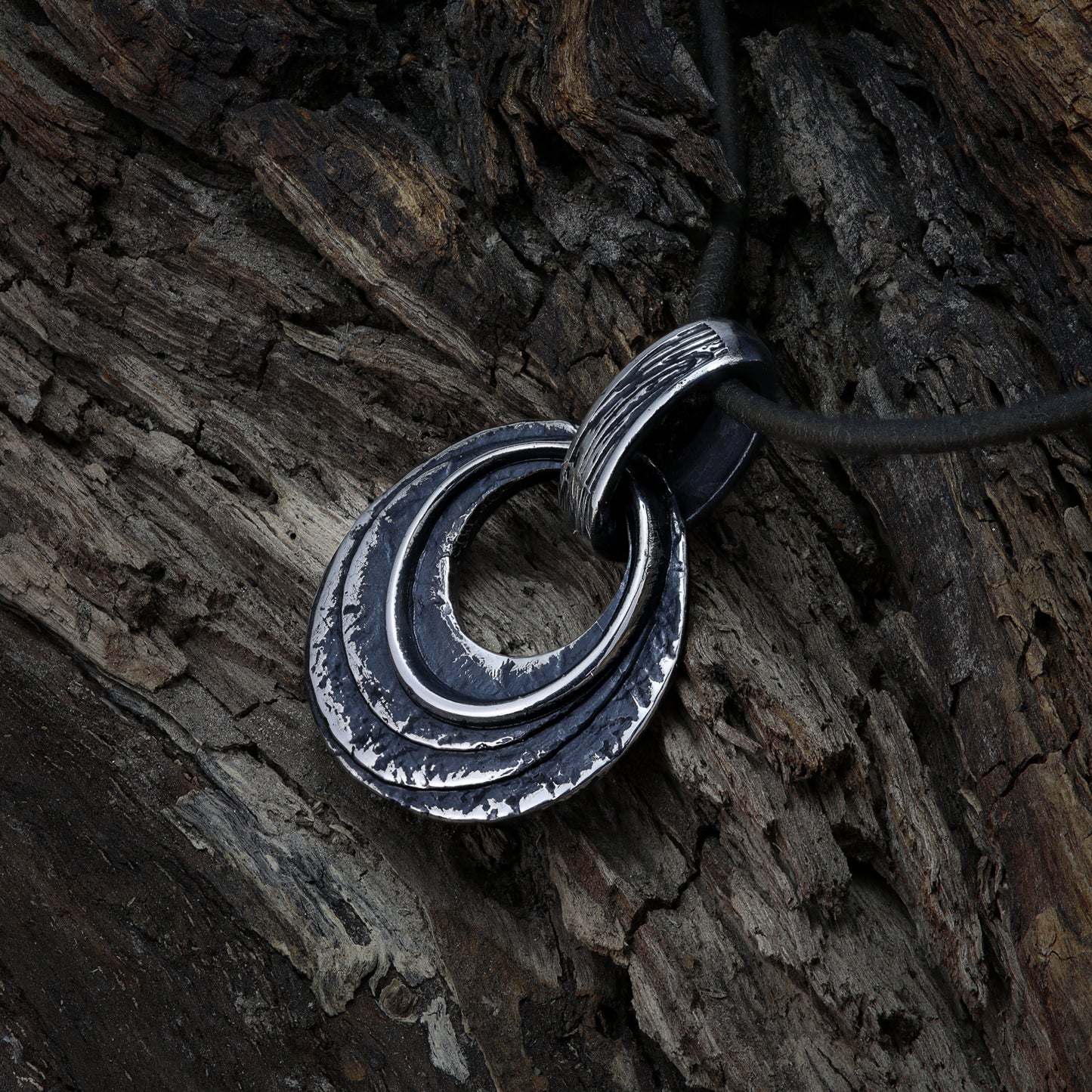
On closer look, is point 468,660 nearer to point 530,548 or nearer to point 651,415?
point 530,548

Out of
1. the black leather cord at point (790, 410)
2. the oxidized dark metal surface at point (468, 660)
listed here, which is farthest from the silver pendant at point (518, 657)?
the black leather cord at point (790, 410)

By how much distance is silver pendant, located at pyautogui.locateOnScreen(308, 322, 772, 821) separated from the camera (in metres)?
1.90

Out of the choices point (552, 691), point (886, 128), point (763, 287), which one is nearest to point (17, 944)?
point (552, 691)

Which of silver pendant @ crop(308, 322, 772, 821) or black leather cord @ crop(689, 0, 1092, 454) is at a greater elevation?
black leather cord @ crop(689, 0, 1092, 454)

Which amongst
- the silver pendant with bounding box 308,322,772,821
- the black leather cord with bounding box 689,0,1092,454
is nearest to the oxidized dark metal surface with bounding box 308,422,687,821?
the silver pendant with bounding box 308,322,772,821

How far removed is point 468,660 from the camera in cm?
206

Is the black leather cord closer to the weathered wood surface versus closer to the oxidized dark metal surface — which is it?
the weathered wood surface

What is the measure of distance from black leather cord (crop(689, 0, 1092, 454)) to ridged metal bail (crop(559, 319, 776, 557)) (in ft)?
0.19

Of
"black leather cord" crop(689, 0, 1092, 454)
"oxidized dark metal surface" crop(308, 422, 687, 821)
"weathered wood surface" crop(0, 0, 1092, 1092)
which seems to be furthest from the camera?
"oxidized dark metal surface" crop(308, 422, 687, 821)

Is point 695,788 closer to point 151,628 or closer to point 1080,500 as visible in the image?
point 1080,500

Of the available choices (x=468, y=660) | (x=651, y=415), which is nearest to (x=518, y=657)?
(x=468, y=660)

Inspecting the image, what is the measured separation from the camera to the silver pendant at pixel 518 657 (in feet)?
6.25

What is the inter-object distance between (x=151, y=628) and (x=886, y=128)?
1973mm

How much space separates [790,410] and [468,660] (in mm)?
810
